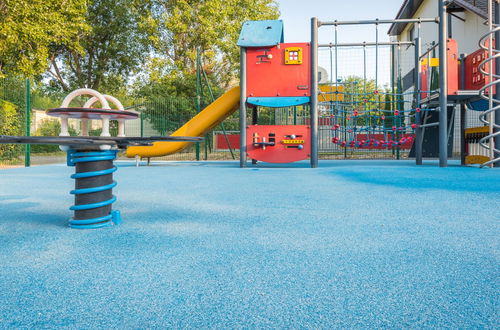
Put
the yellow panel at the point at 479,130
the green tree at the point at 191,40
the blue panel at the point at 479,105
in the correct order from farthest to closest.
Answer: the green tree at the point at 191,40, the blue panel at the point at 479,105, the yellow panel at the point at 479,130

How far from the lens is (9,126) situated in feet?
35.1

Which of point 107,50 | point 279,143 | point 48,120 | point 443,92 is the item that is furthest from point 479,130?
point 107,50

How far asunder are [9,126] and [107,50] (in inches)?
455

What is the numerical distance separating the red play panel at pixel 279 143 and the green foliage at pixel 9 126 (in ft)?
21.7

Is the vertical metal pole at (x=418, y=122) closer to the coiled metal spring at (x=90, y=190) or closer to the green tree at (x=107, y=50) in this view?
the coiled metal spring at (x=90, y=190)

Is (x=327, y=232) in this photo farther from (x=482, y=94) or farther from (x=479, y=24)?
(x=479, y=24)

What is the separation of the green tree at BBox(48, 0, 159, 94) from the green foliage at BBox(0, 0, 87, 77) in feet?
17.9

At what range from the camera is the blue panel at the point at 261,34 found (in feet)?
29.8

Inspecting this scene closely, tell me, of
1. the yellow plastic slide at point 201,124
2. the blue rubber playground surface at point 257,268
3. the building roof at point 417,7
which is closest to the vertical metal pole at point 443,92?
the building roof at point 417,7

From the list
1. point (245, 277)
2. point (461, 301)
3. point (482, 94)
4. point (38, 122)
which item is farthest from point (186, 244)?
point (38, 122)

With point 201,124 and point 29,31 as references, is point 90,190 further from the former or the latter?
point 29,31

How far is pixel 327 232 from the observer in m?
2.36

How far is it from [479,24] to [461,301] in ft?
49.1

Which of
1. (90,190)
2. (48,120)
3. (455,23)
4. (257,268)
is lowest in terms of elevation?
(257,268)
